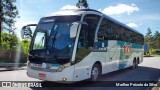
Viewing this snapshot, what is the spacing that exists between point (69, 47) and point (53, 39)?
771 millimetres

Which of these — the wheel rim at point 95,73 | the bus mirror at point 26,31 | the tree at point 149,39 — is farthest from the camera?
the tree at point 149,39

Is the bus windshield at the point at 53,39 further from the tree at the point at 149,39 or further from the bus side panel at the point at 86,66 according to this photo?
the tree at the point at 149,39

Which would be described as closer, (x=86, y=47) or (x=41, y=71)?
(x=41, y=71)

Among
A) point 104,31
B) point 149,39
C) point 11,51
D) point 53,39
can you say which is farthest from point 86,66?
point 149,39

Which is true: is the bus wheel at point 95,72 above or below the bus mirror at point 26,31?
below

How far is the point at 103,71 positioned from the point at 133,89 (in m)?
2.58

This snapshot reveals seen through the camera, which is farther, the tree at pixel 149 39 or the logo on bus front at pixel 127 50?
the tree at pixel 149 39

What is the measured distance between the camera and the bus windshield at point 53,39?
9820mm

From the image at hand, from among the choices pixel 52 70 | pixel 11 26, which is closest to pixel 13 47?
pixel 11 26

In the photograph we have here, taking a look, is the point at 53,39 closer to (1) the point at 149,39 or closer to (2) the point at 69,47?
(2) the point at 69,47

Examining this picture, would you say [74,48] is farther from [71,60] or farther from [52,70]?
[52,70]

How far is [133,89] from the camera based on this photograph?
1077cm

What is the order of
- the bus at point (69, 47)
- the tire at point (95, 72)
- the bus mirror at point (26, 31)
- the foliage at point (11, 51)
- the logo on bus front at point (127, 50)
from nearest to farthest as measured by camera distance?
the bus at point (69, 47) → the bus mirror at point (26, 31) → the tire at point (95, 72) → the logo on bus front at point (127, 50) → the foliage at point (11, 51)

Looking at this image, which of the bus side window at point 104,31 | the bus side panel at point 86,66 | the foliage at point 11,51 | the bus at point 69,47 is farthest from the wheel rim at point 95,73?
the foliage at point 11,51
